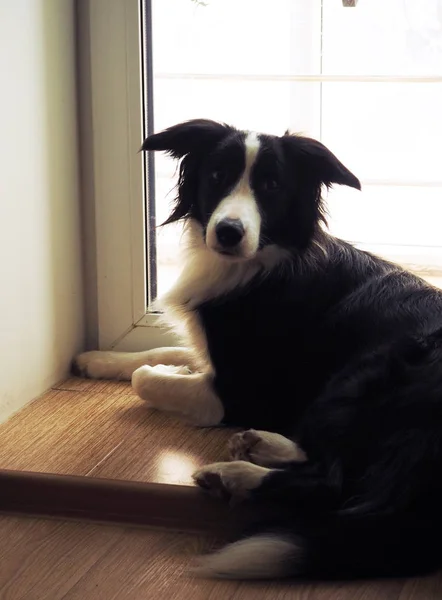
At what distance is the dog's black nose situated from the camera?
1.94m

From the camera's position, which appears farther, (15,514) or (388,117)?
(388,117)

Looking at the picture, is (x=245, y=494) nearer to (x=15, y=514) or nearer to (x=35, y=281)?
(x=15, y=514)

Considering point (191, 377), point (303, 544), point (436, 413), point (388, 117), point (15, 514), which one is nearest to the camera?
point (303, 544)

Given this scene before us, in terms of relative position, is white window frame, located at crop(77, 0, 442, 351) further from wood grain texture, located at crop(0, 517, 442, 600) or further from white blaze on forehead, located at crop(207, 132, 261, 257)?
wood grain texture, located at crop(0, 517, 442, 600)

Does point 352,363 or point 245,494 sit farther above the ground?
point 352,363

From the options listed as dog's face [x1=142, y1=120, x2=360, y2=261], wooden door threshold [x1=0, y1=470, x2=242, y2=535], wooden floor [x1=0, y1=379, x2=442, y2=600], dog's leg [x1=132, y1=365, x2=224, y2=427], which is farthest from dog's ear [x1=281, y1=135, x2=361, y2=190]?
wooden door threshold [x1=0, y1=470, x2=242, y2=535]

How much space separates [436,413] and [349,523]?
10.6 inches

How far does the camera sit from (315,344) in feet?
6.59

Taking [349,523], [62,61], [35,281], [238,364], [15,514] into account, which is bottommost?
[15,514]

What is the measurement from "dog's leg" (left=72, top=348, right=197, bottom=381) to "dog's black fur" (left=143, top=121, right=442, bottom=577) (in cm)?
31

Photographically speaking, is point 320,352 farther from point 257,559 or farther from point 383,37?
point 383,37

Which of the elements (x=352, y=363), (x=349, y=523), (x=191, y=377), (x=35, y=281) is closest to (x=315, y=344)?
(x=352, y=363)

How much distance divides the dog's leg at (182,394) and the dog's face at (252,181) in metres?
0.34

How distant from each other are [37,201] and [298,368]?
78 centimetres
